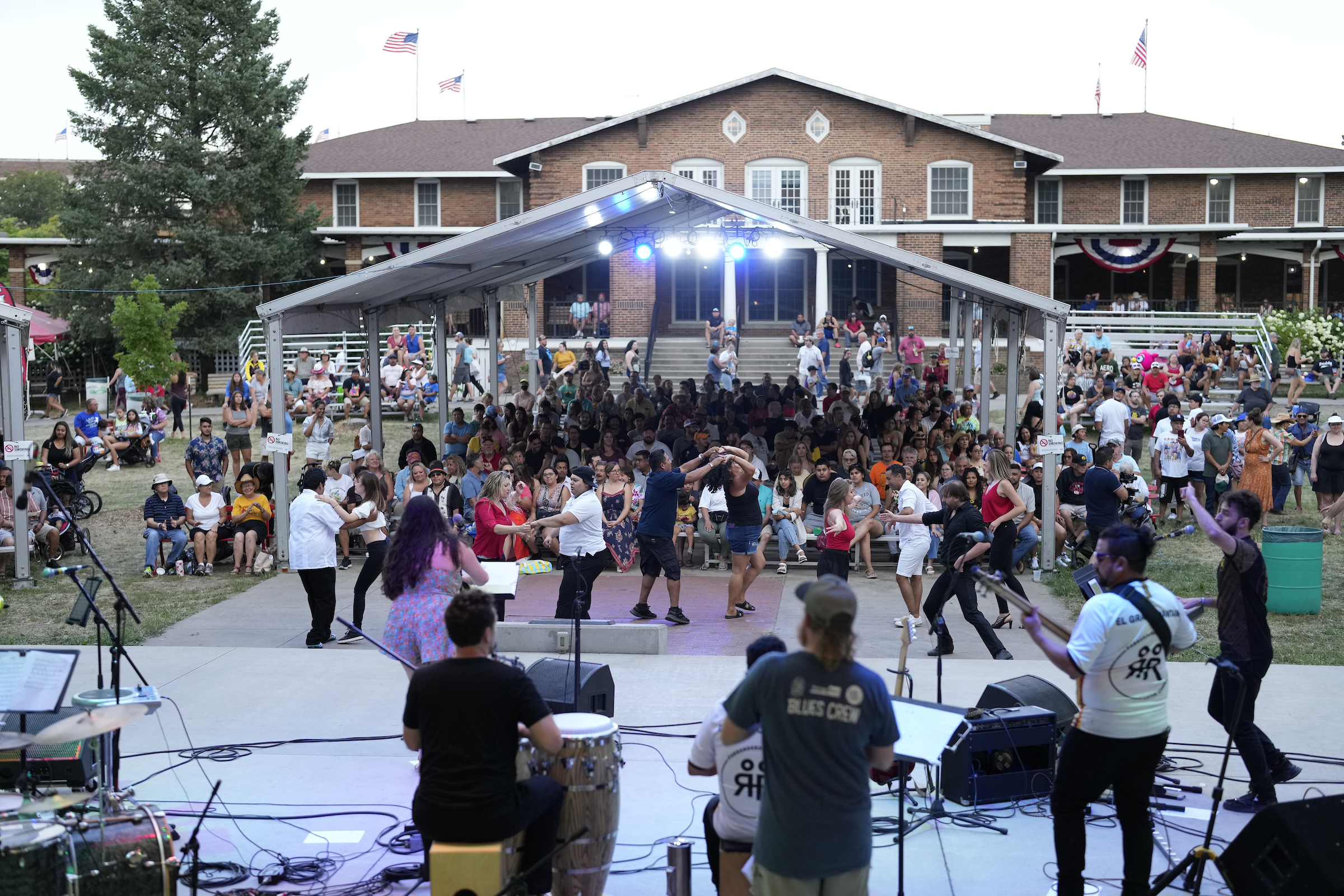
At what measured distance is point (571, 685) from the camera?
7.31 meters

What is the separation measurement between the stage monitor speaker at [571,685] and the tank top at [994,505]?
4.95 m

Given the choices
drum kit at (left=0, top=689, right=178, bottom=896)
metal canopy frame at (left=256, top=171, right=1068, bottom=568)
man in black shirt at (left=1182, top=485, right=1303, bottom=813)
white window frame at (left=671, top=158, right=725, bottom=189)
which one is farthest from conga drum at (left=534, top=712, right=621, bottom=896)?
white window frame at (left=671, top=158, right=725, bottom=189)

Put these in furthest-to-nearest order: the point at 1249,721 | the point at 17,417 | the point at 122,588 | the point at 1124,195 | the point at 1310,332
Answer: the point at 1124,195
the point at 1310,332
the point at 122,588
the point at 17,417
the point at 1249,721

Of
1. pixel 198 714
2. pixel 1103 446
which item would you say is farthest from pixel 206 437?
pixel 1103 446

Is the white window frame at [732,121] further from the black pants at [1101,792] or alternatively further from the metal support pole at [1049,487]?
the black pants at [1101,792]

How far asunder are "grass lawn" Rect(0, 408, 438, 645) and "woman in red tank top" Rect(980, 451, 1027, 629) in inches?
301

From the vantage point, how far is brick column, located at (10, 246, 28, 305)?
41375mm

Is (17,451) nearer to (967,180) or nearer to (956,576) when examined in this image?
(956,576)

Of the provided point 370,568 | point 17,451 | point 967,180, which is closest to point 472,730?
point 370,568

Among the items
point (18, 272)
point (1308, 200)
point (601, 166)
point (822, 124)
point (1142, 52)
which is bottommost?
point (18, 272)

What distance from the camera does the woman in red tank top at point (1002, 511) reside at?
36.6ft

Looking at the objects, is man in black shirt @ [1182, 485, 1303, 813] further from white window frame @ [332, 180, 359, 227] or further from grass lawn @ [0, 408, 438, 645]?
white window frame @ [332, 180, 359, 227]

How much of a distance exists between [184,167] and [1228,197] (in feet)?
103

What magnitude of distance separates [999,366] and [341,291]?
21889mm
